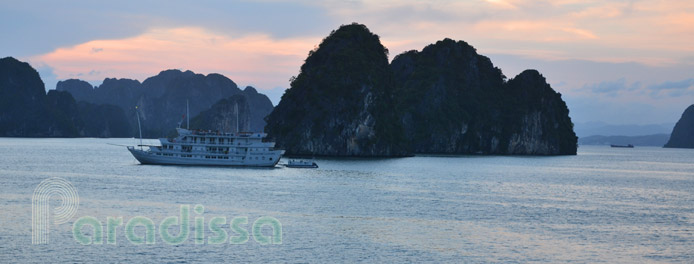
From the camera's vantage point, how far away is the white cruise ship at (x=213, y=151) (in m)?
110

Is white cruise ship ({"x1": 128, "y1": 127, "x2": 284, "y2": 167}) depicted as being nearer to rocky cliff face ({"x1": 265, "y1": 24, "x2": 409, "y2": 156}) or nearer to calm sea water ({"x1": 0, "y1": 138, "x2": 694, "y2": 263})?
calm sea water ({"x1": 0, "y1": 138, "x2": 694, "y2": 263})

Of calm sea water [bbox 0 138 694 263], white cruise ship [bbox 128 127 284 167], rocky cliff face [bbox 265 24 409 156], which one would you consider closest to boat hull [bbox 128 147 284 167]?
white cruise ship [bbox 128 127 284 167]

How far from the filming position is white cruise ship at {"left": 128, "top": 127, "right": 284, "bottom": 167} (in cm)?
11050

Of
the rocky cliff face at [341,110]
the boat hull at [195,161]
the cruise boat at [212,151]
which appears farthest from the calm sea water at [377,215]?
the rocky cliff face at [341,110]

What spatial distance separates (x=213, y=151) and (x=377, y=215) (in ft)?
203

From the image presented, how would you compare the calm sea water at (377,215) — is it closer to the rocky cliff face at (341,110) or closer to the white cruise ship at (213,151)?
the white cruise ship at (213,151)

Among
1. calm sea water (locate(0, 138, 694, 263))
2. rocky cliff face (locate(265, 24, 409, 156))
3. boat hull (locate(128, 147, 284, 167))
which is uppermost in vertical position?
rocky cliff face (locate(265, 24, 409, 156))

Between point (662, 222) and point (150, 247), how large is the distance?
43.2m

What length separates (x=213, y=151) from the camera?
369 feet

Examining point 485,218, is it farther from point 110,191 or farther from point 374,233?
point 110,191

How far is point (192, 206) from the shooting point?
195ft

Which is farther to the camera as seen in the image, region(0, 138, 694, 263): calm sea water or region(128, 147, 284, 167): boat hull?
region(128, 147, 284, 167): boat hull

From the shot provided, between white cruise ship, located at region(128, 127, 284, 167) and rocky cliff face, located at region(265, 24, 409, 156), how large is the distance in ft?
179

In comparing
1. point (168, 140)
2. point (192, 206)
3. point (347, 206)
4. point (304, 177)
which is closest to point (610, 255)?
point (347, 206)
